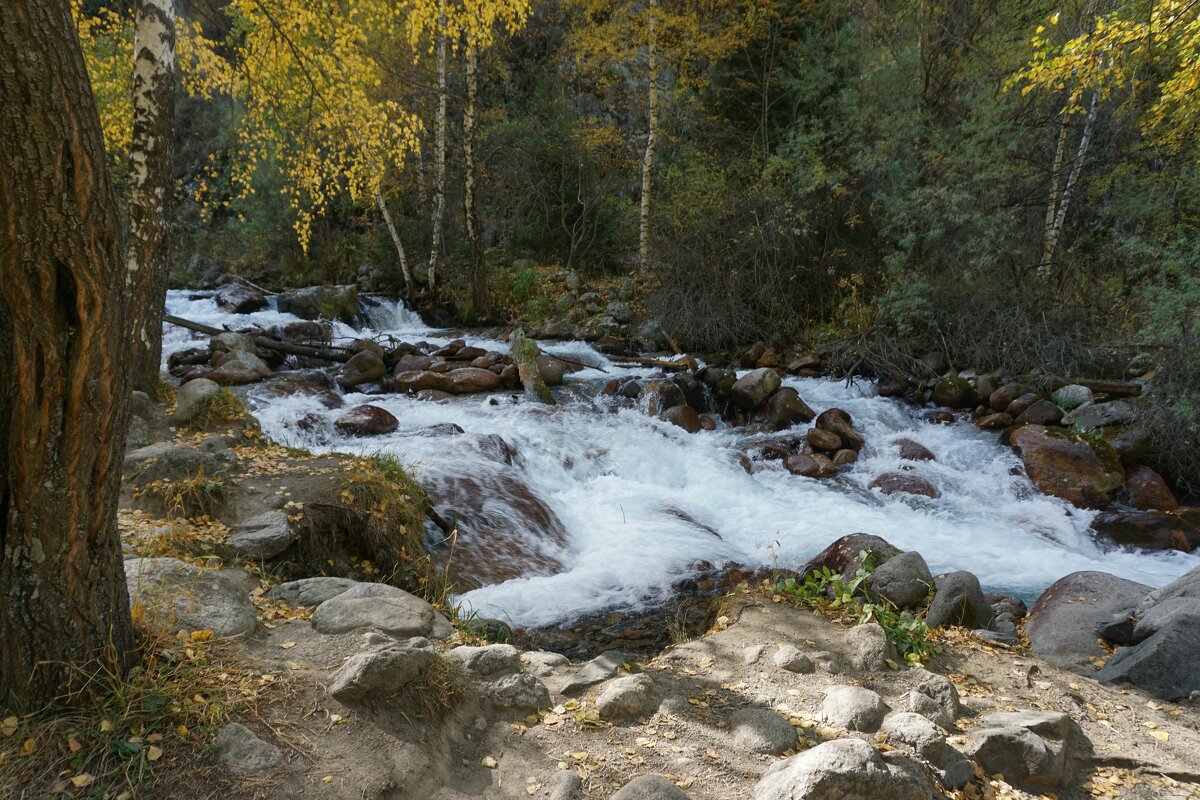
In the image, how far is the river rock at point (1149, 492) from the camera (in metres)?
7.91

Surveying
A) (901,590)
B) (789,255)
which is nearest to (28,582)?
(901,590)

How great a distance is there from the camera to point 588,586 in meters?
6.07

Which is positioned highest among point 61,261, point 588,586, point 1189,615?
point 61,261

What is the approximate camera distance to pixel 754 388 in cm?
1083

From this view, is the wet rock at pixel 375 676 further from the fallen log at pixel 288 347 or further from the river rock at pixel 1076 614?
the fallen log at pixel 288 347

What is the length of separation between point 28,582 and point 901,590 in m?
5.20

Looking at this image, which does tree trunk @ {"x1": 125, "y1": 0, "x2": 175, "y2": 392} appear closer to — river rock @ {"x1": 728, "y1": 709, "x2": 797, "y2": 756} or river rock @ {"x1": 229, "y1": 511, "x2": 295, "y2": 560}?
river rock @ {"x1": 229, "y1": 511, "x2": 295, "y2": 560}

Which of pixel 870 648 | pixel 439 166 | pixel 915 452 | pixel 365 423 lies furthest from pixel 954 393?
pixel 439 166

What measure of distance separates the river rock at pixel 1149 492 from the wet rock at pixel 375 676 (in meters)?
8.58

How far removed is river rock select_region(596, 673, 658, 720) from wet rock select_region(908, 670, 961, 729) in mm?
1294

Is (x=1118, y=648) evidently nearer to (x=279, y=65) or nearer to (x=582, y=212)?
(x=279, y=65)

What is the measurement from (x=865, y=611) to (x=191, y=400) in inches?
268

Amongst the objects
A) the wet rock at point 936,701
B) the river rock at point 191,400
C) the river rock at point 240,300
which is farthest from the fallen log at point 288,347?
the wet rock at point 936,701

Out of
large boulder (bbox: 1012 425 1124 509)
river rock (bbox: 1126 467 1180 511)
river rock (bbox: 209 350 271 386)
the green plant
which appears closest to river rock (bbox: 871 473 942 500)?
large boulder (bbox: 1012 425 1124 509)
